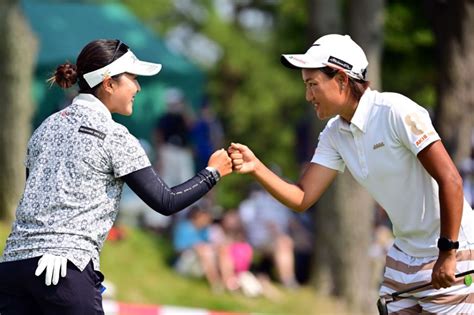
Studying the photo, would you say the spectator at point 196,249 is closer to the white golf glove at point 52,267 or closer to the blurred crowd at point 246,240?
the blurred crowd at point 246,240

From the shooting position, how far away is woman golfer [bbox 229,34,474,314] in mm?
5215

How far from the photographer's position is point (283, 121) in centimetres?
3378

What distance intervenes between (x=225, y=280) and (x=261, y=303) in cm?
50

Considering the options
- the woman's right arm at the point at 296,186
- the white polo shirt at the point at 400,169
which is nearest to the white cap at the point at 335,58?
Answer: the white polo shirt at the point at 400,169

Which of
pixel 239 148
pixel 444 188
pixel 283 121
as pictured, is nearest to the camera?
pixel 444 188

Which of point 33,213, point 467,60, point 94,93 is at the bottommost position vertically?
point 33,213

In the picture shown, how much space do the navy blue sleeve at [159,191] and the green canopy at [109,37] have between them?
11942 millimetres

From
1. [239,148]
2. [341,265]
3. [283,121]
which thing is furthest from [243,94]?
[239,148]

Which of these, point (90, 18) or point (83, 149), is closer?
point (83, 149)

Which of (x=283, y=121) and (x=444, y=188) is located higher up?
(x=283, y=121)

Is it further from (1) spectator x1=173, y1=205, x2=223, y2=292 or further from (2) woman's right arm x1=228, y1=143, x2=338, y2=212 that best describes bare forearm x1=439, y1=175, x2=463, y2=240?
(1) spectator x1=173, y1=205, x2=223, y2=292

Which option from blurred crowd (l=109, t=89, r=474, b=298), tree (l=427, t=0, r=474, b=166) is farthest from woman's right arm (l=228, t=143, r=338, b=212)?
tree (l=427, t=0, r=474, b=166)

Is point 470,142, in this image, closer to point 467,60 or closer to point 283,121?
point 467,60

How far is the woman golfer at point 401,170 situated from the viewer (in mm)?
5215
